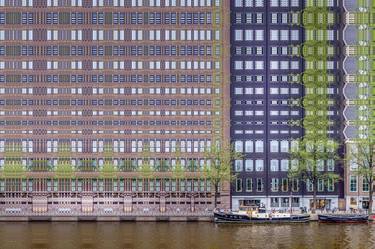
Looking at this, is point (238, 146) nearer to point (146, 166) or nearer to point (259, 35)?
point (146, 166)

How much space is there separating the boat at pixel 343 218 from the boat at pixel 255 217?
117 inches

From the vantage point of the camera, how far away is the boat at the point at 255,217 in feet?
456

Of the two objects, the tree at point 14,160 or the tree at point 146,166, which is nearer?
the tree at point 14,160

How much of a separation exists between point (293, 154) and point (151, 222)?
3432 cm

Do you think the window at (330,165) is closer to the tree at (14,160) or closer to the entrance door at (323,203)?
the entrance door at (323,203)

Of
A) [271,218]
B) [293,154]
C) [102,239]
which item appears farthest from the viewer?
[293,154]

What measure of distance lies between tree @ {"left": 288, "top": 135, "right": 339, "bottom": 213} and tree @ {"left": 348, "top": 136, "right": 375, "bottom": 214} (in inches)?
161

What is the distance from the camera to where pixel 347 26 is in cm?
16000

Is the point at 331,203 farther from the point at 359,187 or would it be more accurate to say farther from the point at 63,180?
the point at 63,180

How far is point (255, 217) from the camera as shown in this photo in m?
140

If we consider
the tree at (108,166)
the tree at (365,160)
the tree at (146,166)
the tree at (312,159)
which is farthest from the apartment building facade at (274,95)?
the tree at (108,166)

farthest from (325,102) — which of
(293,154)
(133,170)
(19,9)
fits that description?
(19,9)

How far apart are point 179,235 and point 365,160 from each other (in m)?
51.4

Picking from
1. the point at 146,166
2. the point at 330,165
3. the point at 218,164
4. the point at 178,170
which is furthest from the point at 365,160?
the point at 146,166
